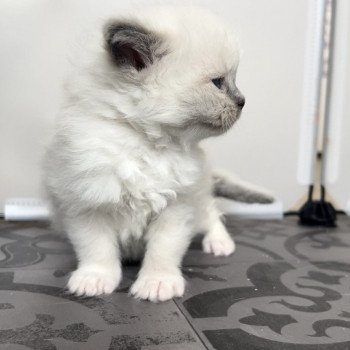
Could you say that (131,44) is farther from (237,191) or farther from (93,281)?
(237,191)

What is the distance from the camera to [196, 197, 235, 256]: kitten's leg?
5.04 ft

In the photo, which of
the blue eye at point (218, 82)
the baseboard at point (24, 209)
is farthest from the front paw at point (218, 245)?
the baseboard at point (24, 209)

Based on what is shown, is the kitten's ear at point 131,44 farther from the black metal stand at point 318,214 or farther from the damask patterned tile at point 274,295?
the black metal stand at point 318,214

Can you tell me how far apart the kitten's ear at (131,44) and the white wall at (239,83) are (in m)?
0.69

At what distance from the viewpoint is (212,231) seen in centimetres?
163

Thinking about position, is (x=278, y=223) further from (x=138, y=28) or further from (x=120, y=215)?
(x=138, y=28)

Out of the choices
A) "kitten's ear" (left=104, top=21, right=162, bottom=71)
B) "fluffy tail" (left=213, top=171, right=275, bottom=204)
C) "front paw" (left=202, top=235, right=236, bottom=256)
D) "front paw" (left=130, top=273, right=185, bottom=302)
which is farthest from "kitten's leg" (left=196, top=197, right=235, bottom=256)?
"kitten's ear" (left=104, top=21, right=162, bottom=71)

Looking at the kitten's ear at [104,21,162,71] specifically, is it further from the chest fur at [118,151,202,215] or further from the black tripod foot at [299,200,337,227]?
the black tripod foot at [299,200,337,227]

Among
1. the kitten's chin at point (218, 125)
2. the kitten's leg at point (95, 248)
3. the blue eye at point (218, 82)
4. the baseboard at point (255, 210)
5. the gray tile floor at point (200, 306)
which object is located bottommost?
the baseboard at point (255, 210)

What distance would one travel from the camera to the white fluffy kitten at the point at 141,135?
1.14 m

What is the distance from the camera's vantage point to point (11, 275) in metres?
1.24

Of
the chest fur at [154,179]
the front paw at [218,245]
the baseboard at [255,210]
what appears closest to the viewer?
the chest fur at [154,179]

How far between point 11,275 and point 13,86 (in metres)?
0.88

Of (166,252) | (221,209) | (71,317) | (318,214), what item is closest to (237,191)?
(221,209)
